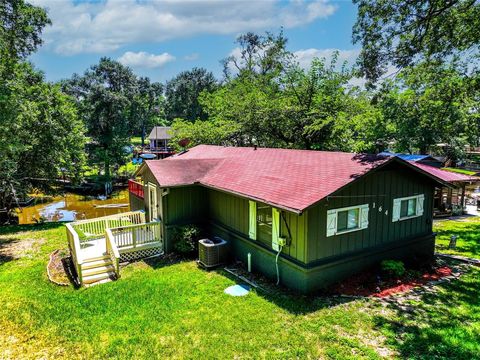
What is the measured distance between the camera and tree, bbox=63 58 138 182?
3572cm

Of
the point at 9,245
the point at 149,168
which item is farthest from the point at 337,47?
the point at 9,245

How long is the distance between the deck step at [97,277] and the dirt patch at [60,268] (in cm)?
43

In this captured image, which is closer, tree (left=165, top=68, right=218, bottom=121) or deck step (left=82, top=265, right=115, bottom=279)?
deck step (left=82, top=265, right=115, bottom=279)

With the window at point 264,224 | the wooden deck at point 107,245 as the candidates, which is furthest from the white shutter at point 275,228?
the wooden deck at point 107,245

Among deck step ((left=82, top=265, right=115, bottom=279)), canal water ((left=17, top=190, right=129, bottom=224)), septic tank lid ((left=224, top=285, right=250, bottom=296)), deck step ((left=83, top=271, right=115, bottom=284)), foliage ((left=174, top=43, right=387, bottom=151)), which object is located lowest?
canal water ((left=17, top=190, right=129, bottom=224))

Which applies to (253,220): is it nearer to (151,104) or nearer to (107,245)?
(107,245)

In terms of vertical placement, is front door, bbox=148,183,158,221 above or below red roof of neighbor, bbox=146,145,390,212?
below

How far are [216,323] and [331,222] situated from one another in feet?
13.2

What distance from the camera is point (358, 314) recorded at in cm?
777

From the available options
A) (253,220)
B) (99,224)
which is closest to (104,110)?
(99,224)

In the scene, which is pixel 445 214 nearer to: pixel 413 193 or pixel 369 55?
pixel 413 193

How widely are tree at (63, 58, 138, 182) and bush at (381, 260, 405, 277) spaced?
31997 millimetres

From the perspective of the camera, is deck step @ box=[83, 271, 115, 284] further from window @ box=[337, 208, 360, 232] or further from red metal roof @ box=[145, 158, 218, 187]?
window @ box=[337, 208, 360, 232]

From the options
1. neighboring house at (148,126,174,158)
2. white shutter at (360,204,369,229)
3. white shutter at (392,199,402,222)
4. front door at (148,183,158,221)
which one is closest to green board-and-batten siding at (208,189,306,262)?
white shutter at (360,204,369,229)
